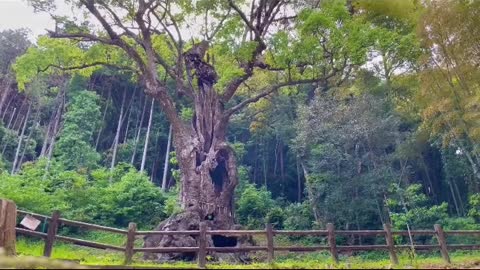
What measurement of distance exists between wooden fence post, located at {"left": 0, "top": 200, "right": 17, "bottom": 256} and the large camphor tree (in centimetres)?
559

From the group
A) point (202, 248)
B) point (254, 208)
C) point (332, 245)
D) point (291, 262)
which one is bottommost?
point (291, 262)

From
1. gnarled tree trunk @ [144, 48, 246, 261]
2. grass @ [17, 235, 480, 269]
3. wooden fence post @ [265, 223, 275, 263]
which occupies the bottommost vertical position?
grass @ [17, 235, 480, 269]

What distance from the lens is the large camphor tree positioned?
36.7 ft

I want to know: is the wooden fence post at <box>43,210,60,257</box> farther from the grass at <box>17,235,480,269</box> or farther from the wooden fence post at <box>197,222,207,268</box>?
the wooden fence post at <box>197,222,207,268</box>

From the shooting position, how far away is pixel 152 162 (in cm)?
2636

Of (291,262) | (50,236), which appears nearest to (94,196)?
(50,236)

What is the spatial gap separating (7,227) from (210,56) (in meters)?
9.91

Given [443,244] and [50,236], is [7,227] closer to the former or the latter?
[50,236]

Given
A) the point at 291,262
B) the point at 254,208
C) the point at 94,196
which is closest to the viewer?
the point at 291,262

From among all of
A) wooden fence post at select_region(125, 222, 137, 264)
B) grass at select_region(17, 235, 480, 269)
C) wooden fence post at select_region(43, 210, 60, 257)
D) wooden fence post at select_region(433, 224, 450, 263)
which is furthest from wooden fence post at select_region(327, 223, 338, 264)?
wooden fence post at select_region(43, 210, 60, 257)

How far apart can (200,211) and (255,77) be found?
37.3 ft

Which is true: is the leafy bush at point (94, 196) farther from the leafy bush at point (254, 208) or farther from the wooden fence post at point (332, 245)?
the wooden fence post at point (332, 245)

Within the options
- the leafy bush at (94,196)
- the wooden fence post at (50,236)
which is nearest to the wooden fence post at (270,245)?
the wooden fence post at (50,236)

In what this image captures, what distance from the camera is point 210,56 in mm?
13828
